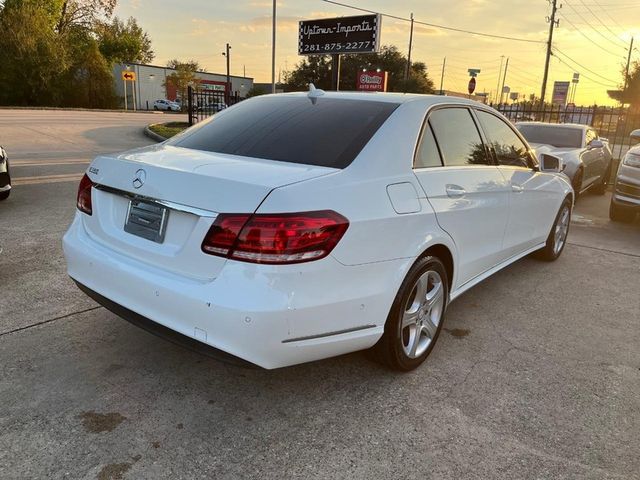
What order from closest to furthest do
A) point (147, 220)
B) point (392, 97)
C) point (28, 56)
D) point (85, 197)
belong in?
point (147, 220), point (85, 197), point (392, 97), point (28, 56)

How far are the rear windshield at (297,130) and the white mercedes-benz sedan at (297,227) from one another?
13 millimetres

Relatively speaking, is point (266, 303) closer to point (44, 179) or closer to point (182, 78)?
point (44, 179)

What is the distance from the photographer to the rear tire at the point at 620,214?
303 inches

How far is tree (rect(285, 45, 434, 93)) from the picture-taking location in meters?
56.2

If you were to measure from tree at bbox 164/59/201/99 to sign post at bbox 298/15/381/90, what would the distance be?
43.3 m

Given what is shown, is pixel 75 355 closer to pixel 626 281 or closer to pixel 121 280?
pixel 121 280

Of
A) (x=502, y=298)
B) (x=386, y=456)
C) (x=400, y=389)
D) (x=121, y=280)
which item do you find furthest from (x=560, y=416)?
(x=121, y=280)

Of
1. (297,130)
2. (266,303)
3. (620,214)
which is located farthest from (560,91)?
(266,303)

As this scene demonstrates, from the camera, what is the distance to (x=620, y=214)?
7.82 metres

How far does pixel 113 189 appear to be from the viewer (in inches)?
108

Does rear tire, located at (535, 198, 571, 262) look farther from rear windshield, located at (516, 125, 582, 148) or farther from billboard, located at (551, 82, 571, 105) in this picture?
billboard, located at (551, 82, 571, 105)

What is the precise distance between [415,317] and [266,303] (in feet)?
3.84

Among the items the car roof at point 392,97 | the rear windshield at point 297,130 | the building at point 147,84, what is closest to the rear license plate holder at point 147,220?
the rear windshield at point 297,130

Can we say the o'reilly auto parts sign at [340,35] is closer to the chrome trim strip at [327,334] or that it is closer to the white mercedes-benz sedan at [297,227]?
the white mercedes-benz sedan at [297,227]
